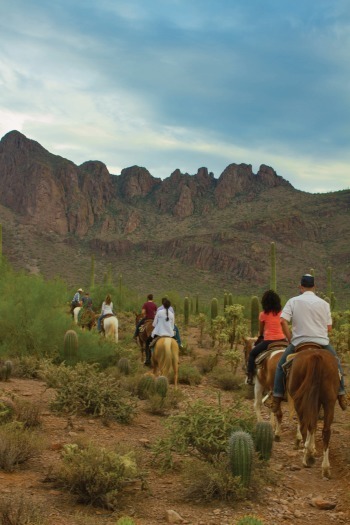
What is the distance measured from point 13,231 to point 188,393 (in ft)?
304

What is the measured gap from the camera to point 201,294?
3095 inches

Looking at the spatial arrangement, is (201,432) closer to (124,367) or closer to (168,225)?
(124,367)

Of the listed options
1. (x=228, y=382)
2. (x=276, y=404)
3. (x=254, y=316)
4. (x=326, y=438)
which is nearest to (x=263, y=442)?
(x=326, y=438)

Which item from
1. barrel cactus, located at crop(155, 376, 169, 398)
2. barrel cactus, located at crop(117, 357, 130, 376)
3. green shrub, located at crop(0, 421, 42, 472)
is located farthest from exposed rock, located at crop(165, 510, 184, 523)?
barrel cactus, located at crop(117, 357, 130, 376)

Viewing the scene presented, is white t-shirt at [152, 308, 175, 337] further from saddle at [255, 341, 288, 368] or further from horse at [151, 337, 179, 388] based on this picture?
saddle at [255, 341, 288, 368]

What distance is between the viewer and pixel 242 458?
594 cm

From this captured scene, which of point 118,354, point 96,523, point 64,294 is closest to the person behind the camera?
point 96,523

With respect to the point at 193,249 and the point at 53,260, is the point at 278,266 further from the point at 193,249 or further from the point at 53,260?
the point at 53,260

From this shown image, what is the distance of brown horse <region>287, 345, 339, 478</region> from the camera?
681 centimetres

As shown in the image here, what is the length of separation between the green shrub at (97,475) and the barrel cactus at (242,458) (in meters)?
0.99

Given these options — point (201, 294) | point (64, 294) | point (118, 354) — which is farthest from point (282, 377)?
point (201, 294)

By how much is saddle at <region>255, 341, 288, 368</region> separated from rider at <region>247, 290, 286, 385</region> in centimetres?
10

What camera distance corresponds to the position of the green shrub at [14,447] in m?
6.18

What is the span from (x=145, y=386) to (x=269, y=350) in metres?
3.31
